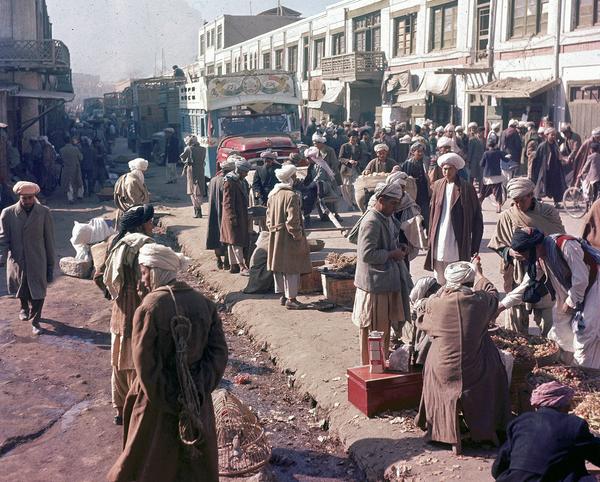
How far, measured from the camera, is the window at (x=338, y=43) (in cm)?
3781

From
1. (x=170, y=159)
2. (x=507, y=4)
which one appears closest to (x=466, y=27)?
(x=507, y=4)

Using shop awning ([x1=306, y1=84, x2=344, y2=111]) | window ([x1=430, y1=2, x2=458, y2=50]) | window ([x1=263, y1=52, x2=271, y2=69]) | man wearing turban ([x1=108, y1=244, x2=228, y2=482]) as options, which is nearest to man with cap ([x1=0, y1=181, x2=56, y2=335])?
man wearing turban ([x1=108, y1=244, x2=228, y2=482])

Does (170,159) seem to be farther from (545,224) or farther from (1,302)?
(545,224)

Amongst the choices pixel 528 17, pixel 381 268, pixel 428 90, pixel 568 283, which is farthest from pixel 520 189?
pixel 428 90

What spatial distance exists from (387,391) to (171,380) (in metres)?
2.37

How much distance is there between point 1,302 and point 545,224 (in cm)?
698

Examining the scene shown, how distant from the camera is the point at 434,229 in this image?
27.0 ft

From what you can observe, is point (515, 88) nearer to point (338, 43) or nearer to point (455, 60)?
point (455, 60)

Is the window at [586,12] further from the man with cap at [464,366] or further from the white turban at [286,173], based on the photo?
the man with cap at [464,366]

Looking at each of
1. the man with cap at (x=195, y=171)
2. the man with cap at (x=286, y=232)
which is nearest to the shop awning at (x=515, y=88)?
the man with cap at (x=195, y=171)

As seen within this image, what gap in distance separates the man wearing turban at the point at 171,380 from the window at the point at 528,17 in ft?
67.8

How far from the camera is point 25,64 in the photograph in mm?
23469

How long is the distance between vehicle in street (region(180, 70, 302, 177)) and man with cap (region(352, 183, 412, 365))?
12.8m

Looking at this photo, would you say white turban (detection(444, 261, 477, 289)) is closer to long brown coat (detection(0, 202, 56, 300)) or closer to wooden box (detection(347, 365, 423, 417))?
wooden box (detection(347, 365, 423, 417))
